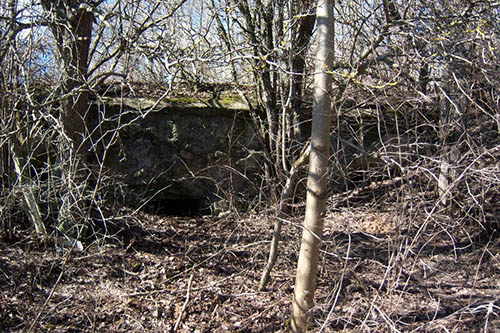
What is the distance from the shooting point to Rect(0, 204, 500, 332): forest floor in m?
4.14

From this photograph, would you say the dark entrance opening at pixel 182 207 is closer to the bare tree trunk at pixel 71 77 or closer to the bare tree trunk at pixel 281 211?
the bare tree trunk at pixel 71 77

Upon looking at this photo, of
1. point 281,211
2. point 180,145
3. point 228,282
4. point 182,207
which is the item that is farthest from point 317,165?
point 182,207

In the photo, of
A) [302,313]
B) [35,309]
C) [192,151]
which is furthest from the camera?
[192,151]

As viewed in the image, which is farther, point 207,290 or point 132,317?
point 207,290

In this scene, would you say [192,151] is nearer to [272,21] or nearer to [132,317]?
[272,21]

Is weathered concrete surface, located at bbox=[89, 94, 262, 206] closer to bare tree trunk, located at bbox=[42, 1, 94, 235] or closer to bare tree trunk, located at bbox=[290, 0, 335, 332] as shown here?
bare tree trunk, located at bbox=[42, 1, 94, 235]

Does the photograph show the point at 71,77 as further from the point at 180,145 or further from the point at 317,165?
the point at 317,165

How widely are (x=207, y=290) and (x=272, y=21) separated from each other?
3036 mm

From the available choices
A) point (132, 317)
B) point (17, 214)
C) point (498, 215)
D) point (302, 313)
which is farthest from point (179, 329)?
point (498, 215)

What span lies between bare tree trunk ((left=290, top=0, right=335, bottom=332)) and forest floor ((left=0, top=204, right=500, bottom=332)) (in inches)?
9.1

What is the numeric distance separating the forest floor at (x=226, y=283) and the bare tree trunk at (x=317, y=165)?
9.1 inches

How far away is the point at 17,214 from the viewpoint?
507 centimetres

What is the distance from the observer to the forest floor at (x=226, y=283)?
4.14m

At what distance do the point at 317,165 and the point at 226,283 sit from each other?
78.4 inches
